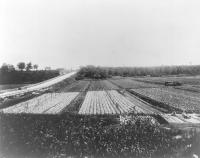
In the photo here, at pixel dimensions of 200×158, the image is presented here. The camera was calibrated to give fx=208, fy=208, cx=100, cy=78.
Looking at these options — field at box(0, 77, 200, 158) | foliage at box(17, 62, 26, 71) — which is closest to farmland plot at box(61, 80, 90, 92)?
field at box(0, 77, 200, 158)

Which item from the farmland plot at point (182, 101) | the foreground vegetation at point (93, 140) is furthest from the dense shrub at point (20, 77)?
the foreground vegetation at point (93, 140)

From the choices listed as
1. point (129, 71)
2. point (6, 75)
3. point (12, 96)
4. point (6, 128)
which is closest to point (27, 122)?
point (6, 128)

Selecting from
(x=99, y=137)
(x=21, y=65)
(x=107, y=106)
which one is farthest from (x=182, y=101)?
(x=21, y=65)

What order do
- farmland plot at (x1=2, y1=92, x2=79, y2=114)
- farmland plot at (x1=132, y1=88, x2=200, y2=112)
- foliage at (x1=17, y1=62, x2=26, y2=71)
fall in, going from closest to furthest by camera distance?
1. farmland plot at (x1=132, y1=88, x2=200, y2=112)
2. farmland plot at (x1=2, y1=92, x2=79, y2=114)
3. foliage at (x1=17, y1=62, x2=26, y2=71)

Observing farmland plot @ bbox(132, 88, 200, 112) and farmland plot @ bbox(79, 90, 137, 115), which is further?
farmland plot @ bbox(132, 88, 200, 112)

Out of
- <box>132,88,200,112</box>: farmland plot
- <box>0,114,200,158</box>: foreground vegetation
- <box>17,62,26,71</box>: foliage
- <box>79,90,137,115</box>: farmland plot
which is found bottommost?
<box>0,114,200,158</box>: foreground vegetation

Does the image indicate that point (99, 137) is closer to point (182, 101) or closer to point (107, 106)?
point (107, 106)

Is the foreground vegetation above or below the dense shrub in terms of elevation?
below

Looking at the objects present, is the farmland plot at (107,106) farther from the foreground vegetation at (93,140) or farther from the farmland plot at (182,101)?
the farmland plot at (182,101)

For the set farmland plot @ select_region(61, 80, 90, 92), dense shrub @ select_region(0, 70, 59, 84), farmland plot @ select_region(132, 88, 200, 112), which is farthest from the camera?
dense shrub @ select_region(0, 70, 59, 84)

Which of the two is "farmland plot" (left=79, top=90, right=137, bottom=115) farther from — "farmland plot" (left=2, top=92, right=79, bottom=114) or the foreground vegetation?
the foreground vegetation
